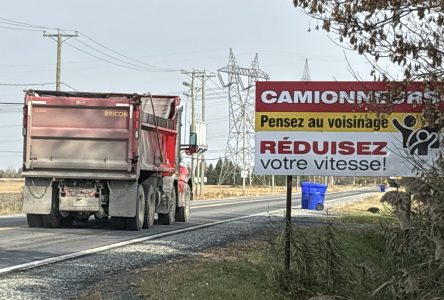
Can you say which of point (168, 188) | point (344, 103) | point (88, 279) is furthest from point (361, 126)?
point (168, 188)

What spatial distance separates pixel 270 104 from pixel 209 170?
12571 cm

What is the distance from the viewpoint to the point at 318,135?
7.96m

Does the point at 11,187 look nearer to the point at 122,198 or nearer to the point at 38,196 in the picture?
the point at 38,196

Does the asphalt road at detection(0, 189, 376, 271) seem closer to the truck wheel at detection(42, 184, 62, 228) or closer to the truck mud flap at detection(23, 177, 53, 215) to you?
the truck wheel at detection(42, 184, 62, 228)

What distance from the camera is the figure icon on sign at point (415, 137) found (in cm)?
746

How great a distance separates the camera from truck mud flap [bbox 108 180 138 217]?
587 inches

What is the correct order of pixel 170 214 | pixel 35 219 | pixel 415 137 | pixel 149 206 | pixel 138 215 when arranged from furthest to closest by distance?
1. pixel 170 214
2. pixel 149 206
3. pixel 35 219
4. pixel 138 215
5. pixel 415 137

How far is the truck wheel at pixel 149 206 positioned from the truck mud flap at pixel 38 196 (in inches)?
100

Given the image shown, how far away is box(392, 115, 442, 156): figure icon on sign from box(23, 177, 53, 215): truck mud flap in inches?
389

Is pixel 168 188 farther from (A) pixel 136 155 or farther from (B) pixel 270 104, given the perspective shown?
(B) pixel 270 104

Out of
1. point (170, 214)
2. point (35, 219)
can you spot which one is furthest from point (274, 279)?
point (170, 214)

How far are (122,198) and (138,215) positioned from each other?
0.69 metres

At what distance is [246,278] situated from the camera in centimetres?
799

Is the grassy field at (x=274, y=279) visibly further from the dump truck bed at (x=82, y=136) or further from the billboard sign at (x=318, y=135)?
the dump truck bed at (x=82, y=136)
